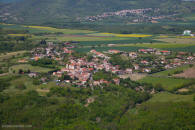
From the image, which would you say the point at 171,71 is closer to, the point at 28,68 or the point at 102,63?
the point at 102,63

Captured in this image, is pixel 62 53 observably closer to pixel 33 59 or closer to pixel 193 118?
pixel 33 59

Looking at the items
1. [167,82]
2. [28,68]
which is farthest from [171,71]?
[28,68]

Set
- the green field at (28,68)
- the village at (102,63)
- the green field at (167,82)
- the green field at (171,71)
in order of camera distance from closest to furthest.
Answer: the green field at (167,82) < the village at (102,63) < the green field at (171,71) < the green field at (28,68)

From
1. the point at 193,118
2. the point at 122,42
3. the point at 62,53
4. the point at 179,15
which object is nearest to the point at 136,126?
the point at 193,118

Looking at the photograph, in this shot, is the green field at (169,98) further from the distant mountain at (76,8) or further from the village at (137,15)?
the distant mountain at (76,8)

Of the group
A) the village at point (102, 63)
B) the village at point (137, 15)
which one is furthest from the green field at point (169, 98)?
the village at point (137, 15)
